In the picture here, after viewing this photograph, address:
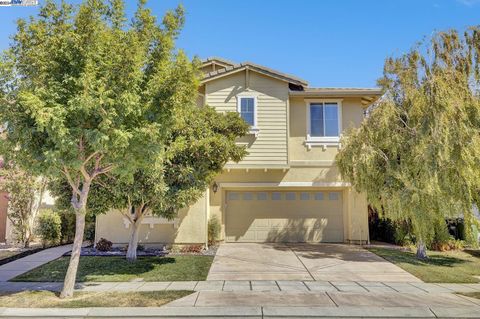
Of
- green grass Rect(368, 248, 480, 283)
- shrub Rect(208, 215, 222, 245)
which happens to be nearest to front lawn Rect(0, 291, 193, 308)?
shrub Rect(208, 215, 222, 245)

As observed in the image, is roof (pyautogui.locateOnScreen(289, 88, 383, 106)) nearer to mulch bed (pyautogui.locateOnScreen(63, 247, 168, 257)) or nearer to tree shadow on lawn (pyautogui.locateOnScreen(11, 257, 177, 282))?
mulch bed (pyautogui.locateOnScreen(63, 247, 168, 257))

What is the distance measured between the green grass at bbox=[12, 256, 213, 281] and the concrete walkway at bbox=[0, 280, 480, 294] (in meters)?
0.50

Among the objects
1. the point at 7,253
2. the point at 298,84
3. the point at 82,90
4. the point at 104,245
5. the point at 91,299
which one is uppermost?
the point at 298,84

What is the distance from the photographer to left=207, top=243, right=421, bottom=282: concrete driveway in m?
9.94

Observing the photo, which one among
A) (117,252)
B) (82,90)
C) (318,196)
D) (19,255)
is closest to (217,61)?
(318,196)

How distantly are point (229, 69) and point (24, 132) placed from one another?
9.59 m

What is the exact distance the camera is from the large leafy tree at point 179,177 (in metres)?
→ 10.1

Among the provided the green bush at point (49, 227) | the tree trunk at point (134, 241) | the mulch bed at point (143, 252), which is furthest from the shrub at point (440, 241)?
the green bush at point (49, 227)

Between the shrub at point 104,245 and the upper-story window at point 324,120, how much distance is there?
29.7ft

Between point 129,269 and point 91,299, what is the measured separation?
3.04 meters

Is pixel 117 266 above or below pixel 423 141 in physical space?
below

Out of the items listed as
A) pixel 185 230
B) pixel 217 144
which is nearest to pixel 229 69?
pixel 217 144

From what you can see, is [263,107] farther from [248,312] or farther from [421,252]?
[248,312]

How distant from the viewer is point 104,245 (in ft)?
44.2
